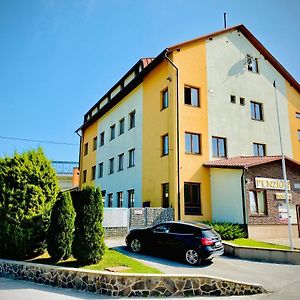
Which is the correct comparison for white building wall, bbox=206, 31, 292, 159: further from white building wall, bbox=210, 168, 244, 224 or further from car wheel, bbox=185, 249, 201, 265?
car wheel, bbox=185, 249, 201, 265

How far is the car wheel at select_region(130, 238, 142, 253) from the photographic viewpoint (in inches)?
535

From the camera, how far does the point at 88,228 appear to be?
34.5 ft

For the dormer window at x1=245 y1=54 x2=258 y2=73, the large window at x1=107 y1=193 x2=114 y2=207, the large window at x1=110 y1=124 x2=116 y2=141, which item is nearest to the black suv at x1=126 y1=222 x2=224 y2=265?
the large window at x1=107 y1=193 x2=114 y2=207

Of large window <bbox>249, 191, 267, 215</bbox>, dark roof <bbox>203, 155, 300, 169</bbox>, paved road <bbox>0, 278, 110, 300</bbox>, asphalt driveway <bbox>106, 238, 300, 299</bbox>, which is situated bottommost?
paved road <bbox>0, 278, 110, 300</bbox>

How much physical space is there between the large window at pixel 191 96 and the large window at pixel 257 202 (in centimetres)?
701

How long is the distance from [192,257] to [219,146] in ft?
36.5

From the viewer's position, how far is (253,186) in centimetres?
1873

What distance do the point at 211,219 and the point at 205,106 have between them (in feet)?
24.9

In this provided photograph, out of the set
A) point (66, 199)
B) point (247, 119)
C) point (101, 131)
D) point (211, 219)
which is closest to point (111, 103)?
point (101, 131)

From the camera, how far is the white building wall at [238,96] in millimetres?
22047

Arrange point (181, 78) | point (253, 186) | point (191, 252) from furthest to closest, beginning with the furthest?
point (181, 78) → point (253, 186) → point (191, 252)

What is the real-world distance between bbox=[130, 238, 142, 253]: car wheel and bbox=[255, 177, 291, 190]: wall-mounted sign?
29.0 feet

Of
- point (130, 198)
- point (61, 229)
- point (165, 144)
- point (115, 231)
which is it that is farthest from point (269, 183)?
point (61, 229)

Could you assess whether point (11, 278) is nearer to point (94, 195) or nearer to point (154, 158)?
point (94, 195)
